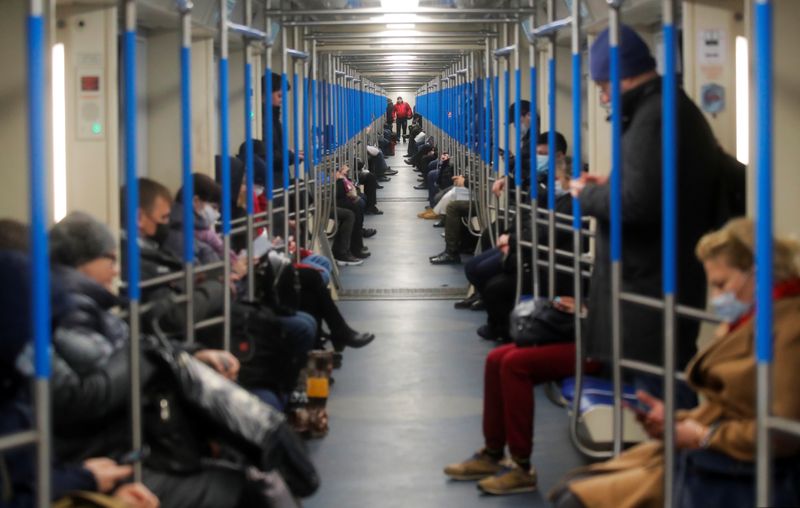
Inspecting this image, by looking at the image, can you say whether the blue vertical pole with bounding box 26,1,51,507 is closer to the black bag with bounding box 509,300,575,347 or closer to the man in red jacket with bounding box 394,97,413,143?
the black bag with bounding box 509,300,575,347

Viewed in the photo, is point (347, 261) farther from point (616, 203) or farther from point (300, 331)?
point (616, 203)

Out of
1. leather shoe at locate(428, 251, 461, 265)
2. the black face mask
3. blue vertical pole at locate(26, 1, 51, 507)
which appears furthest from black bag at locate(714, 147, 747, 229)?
leather shoe at locate(428, 251, 461, 265)

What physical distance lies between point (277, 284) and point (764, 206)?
4.61 metres

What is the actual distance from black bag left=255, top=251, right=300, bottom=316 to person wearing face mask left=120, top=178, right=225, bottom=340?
112cm

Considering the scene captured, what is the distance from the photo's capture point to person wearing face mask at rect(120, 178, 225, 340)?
15.9 feet

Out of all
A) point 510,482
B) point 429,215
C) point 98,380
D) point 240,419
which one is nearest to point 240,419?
point 240,419

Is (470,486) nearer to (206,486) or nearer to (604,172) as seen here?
(206,486)

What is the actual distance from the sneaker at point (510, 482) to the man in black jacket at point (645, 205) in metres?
1.00

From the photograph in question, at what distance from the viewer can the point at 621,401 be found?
4301mm

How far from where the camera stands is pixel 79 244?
12.9 ft

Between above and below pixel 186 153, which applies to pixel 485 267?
below

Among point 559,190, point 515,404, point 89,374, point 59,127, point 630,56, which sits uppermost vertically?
point 630,56

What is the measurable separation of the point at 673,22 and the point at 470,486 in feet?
8.53

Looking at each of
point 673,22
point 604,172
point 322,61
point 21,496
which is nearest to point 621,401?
point 673,22
